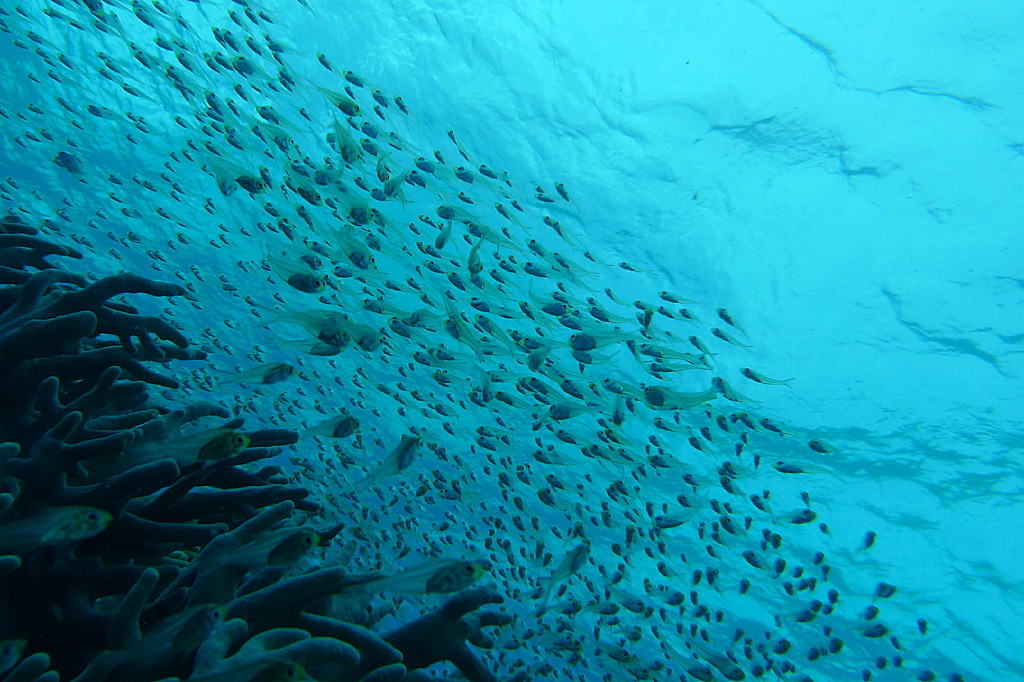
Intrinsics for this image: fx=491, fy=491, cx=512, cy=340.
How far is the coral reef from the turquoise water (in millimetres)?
2086

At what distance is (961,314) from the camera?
1470cm

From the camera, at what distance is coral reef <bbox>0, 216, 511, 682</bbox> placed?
7.27 ft

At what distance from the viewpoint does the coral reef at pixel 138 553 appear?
2.21 meters

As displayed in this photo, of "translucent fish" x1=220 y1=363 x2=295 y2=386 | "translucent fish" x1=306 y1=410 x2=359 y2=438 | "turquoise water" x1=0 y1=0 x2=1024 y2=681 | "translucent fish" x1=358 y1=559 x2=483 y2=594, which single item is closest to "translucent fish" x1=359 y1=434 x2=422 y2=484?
"translucent fish" x1=306 y1=410 x2=359 y2=438

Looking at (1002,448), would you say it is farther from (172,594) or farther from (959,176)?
(172,594)

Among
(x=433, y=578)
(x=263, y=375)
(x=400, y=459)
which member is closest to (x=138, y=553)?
(x=433, y=578)

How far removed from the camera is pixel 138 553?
9.61ft

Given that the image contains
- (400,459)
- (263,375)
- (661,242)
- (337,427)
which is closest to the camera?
(400,459)

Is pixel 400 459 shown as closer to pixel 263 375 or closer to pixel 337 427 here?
pixel 337 427

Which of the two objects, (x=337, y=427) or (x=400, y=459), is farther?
(x=337, y=427)

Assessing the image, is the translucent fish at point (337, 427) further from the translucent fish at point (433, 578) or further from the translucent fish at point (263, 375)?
the translucent fish at point (433, 578)

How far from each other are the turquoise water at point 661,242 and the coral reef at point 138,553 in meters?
2.09

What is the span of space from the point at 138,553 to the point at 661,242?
54.5 feet

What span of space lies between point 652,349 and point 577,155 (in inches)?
373
